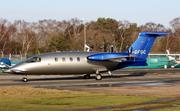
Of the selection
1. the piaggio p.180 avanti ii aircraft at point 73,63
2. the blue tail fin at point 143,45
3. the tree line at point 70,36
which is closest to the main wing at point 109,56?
the piaggio p.180 avanti ii aircraft at point 73,63

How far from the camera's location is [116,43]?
10806 cm

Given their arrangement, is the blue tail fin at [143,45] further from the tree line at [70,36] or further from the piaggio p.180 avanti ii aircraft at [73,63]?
the tree line at [70,36]

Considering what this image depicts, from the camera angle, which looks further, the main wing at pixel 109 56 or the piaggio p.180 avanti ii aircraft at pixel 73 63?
the main wing at pixel 109 56

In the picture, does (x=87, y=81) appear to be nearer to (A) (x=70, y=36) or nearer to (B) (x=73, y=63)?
(B) (x=73, y=63)

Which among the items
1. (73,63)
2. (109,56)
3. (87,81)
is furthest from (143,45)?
(73,63)

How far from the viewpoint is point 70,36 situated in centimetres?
11506

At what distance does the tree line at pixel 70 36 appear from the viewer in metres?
101

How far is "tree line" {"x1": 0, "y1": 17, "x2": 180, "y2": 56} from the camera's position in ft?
331

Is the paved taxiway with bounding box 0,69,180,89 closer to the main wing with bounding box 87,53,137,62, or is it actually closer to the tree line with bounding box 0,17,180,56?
the main wing with bounding box 87,53,137,62

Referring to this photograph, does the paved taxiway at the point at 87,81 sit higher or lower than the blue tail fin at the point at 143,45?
lower

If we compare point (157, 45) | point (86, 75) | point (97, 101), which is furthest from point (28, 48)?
point (97, 101)

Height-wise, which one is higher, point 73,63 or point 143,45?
point 143,45

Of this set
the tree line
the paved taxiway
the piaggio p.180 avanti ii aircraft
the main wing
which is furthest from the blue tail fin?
the tree line

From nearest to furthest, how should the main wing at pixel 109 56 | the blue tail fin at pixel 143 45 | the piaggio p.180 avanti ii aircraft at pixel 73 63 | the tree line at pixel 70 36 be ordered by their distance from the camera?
1. the piaggio p.180 avanti ii aircraft at pixel 73 63
2. the main wing at pixel 109 56
3. the blue tail fin at pixel 143 45
4. the tree line at pixel 70 36
